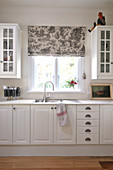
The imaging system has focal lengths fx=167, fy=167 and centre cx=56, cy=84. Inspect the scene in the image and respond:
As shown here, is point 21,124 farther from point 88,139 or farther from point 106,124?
point 106,124

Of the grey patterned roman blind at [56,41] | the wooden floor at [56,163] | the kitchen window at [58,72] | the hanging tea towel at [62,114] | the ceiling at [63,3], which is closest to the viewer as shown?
the wooden floor at [56,163]

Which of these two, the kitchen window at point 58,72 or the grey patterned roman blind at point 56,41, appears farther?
the kitchen window at point 58,72

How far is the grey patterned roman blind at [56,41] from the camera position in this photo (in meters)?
3.39

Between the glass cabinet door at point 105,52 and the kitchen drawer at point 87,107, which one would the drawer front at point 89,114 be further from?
the glass cabinet door at point 105,52

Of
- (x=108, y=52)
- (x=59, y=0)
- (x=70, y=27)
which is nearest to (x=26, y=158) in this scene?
(x=108, y=52)

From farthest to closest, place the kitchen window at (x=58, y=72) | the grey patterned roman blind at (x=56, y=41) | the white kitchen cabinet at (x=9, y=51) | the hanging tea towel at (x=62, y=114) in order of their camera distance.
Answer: the kitchen window at (x=58, y=72) < the grey patterned roman blind at (x=56, y=41) < the white kitchen cabinet at (x=9, y=51) < the hanging tea towel at (x=62, y=114)

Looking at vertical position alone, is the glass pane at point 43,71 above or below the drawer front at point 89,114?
above

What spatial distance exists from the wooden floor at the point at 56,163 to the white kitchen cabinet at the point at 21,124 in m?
0.31

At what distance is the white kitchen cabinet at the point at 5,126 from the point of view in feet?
9.25

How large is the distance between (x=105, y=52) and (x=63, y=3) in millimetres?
1254

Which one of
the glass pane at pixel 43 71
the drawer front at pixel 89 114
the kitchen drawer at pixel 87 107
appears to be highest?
the glass pane at pixel 43 71

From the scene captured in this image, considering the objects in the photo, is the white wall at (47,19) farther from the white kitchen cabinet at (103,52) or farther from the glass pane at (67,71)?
the white kitchen cabinet at (103,52)

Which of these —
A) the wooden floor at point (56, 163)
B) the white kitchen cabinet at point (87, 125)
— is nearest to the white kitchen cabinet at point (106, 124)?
the white kitchen cabinet at point (87, 125)

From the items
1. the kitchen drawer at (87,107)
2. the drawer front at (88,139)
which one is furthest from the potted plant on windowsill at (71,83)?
the drawer front at (88,139)
